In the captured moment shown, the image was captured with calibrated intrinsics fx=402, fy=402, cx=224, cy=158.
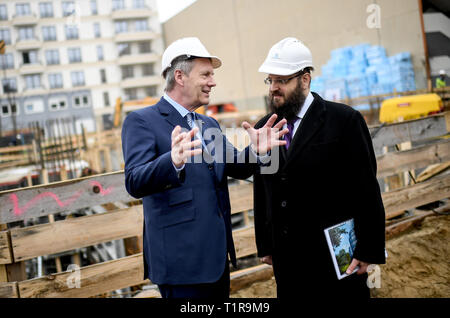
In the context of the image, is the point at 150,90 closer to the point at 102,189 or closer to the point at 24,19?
the point at 24,19

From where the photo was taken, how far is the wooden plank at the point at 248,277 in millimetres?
4070

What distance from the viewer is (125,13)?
46344 millimetres

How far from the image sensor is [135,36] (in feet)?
151

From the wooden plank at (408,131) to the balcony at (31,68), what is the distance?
45586mm

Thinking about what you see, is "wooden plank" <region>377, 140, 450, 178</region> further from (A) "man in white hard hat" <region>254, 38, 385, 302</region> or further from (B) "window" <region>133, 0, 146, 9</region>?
(B) "window" <region>133, 0, 146, 9</region>

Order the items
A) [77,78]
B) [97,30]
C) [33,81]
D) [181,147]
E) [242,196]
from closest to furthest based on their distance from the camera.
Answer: [181,147]
[242,196]
[33,81]
[77,78]
[97,30]

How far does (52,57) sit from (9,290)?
156ft

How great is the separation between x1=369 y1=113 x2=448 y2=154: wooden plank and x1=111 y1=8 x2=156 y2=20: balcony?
1820 inches

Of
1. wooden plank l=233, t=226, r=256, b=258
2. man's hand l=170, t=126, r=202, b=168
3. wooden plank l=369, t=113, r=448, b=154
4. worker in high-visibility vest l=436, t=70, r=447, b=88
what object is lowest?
wooden plank l=233, t=226, r=256, b=258

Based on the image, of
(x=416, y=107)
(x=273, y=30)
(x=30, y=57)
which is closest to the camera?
(x=416, y=107)

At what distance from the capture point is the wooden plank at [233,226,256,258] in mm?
3975

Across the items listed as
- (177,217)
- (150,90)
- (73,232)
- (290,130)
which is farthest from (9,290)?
(150,90)

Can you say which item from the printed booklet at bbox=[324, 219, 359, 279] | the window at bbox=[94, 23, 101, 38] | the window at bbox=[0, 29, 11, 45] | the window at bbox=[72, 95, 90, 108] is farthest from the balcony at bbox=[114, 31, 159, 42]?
the printed booklet at bbox=[324, 219, 359, 279]
